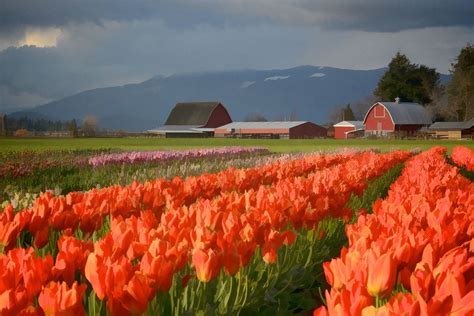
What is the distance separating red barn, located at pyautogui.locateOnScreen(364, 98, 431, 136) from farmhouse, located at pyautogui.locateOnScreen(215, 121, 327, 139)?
29.3 ft

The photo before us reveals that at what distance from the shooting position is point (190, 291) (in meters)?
2.89

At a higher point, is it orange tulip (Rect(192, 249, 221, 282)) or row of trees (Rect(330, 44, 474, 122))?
row of trees (Rect(330, 44, 474, 122))

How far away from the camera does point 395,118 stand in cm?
7581

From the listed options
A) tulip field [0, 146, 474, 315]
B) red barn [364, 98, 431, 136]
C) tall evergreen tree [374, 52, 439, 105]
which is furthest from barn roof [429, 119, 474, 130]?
tulip field [0, 146, 474, 315]

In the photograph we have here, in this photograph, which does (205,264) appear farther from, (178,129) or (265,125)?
(178,129)

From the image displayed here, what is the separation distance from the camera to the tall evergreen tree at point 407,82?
85.8 m

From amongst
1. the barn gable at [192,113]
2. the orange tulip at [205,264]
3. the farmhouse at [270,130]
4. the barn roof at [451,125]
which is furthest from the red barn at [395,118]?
the orange tulip at [205,264]

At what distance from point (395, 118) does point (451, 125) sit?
664cm

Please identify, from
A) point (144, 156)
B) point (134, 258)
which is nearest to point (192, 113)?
point (144, 156)

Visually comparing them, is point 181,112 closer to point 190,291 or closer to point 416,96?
point 416,96

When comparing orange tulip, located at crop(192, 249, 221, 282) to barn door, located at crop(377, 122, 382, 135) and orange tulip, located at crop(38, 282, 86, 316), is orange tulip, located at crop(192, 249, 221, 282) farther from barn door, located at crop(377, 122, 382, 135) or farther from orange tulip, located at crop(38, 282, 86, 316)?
barn door, located at crop(377, 122, 382, 135)

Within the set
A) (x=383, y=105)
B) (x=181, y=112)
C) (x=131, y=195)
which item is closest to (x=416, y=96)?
(x=383, y=105)

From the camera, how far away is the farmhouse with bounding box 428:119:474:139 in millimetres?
70938

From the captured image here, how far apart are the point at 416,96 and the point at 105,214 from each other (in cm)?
8496
